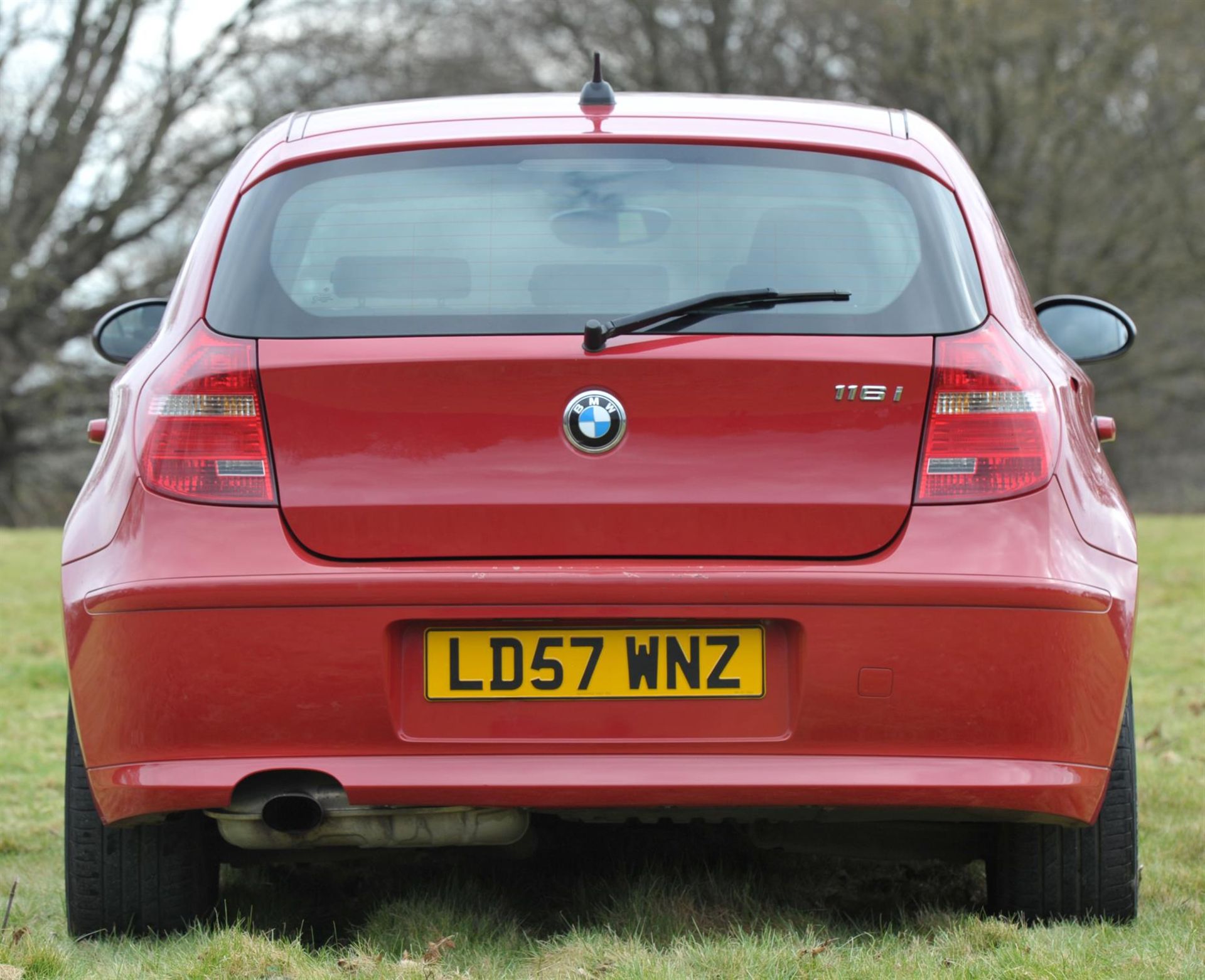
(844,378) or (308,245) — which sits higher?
(308,245)

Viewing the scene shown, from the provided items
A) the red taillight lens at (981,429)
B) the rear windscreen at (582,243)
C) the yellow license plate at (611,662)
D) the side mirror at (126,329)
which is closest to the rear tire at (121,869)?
the yellow license plate at (611,662)

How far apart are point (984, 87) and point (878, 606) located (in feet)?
64.2

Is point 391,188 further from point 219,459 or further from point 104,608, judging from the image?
point 104,608

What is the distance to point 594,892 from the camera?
11.0 feet

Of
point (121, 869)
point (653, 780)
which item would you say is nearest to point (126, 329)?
point (121, 869)

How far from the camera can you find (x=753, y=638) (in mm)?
2639

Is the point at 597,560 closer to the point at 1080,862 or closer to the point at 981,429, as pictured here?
the point at 981,429

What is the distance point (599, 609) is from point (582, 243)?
668mm

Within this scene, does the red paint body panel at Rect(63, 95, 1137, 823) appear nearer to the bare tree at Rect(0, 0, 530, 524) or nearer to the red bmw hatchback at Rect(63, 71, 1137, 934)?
the red bmw hatchback at Rect(63, 71, 1137, 934)

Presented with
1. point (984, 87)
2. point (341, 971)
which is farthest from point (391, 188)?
point (984, 87)

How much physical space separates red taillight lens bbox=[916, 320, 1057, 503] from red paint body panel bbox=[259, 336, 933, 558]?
46mm

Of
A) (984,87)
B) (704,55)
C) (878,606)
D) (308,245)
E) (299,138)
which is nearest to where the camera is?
(878,606)

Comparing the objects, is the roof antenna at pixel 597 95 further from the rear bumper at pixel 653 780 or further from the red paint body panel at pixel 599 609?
the rear bumper at pixel 653 780

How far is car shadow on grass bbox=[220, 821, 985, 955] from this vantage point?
3053 millimetres
